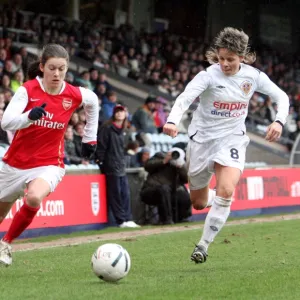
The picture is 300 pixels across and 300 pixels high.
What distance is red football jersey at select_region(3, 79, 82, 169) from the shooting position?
8750mm

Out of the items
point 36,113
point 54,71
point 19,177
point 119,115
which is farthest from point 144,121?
point 36,113

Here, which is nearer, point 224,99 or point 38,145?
point 38,145

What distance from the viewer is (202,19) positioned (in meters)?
36.8

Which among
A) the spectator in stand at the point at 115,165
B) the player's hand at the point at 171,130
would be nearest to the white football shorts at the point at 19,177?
the player's hand at the point at 171,130

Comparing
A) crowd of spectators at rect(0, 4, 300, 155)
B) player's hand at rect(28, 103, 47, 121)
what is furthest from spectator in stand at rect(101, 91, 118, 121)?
player's hand at rect(28, 103, 47, 121)

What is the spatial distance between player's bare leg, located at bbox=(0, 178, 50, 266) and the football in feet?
3.55

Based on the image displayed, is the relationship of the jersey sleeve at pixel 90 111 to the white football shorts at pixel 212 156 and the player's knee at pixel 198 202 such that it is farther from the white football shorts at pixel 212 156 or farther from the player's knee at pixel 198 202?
the player's knee at pixel 198 202

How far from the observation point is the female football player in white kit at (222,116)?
30.2ft

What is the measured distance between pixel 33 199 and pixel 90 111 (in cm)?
121

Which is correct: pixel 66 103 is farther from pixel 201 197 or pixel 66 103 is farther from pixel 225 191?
pixel 201 197

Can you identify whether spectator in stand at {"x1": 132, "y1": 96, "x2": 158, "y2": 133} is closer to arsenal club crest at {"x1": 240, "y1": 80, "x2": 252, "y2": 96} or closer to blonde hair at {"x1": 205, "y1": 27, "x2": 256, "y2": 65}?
arsenal club crest at {"x1": 240, "y1": 80, "x2": 252, "y2": 96}

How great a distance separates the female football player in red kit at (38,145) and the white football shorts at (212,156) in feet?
4.96

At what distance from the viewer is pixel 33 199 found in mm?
8594

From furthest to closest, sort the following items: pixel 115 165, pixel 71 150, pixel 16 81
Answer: pixel 16 81
pixel 71 150
pixel 115 165
